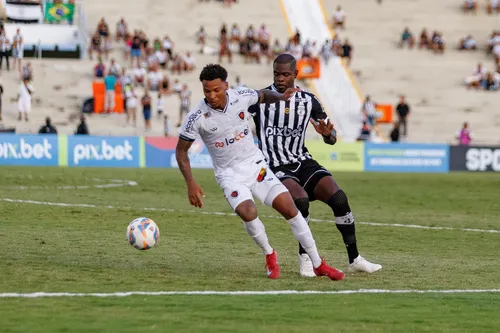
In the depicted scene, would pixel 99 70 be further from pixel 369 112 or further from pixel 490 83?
pixel 490 83

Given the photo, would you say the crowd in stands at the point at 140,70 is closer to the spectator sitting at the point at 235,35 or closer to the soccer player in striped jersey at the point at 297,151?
the spectator sitting at the point at 235,35

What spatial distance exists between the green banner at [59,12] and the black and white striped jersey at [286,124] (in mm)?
38687

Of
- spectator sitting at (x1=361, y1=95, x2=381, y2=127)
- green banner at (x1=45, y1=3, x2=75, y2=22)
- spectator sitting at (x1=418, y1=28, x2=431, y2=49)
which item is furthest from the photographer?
spectator sitting at (x1=418, y1=28, x2=431, y2=49)

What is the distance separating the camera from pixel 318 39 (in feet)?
177

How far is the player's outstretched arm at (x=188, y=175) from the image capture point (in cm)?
1111

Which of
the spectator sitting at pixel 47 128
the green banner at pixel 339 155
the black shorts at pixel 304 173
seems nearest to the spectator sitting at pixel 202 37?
the green banner at pixel 339 155

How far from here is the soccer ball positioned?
12008 mm

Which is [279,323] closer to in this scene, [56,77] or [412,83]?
[56,77]

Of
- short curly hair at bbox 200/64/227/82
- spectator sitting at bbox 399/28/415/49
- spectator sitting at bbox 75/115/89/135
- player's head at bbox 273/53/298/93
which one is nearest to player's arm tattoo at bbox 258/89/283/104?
player's head at bbox 273/53/298/93

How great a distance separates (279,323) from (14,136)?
30.8m

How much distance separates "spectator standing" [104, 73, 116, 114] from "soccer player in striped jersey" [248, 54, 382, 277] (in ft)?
106

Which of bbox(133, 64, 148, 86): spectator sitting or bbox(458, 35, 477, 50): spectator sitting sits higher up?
bbox(458, 35, 477, 50): spectator sitting

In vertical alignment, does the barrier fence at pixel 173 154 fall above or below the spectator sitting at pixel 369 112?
below

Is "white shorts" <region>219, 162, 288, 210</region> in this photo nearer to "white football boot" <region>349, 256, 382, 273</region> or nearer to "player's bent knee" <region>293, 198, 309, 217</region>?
"player's bent knee" <region>293, 198, 309, 217</region>
